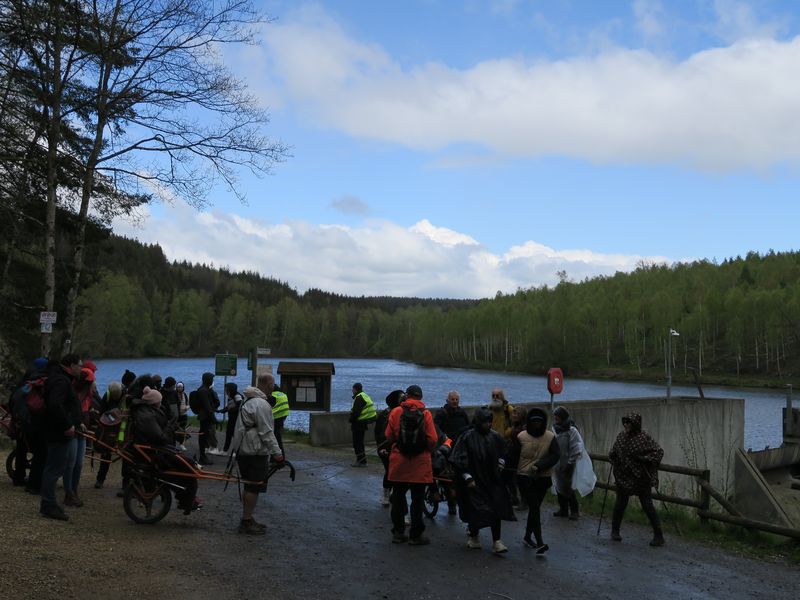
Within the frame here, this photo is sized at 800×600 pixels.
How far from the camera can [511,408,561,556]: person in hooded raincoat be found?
856 centimetres

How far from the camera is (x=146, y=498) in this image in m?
8.31

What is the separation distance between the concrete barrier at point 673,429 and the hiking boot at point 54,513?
33.8 feet

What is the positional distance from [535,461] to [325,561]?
2.79 metres

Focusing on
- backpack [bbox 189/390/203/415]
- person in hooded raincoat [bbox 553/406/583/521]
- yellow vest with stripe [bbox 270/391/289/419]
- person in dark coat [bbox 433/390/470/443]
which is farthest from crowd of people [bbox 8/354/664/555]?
backpack [bbox 189/390/203/415]

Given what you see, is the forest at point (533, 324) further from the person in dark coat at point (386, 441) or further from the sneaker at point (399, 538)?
the sneaker at point (399, 538)

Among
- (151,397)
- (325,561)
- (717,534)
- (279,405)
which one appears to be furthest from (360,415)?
(325,561)

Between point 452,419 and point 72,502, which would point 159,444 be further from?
point 452,419

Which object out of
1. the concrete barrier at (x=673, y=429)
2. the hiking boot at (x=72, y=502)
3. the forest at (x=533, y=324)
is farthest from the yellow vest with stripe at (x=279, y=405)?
the forest at (x=533, y=324)

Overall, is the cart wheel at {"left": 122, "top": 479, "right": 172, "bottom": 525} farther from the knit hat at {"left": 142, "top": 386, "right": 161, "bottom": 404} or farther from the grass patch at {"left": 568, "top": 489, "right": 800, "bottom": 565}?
the grass patch at {"left": 568, "top": 489, "right": 800, "bottom": 565}

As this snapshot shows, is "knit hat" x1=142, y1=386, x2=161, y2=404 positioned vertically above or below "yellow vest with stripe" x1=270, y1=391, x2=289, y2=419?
above

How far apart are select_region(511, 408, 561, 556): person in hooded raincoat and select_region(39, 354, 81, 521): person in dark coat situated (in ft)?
17.3

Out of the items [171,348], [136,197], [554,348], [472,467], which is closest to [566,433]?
[472,467]

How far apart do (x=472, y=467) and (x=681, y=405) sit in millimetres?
17192

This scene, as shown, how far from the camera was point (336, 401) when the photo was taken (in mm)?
41094
